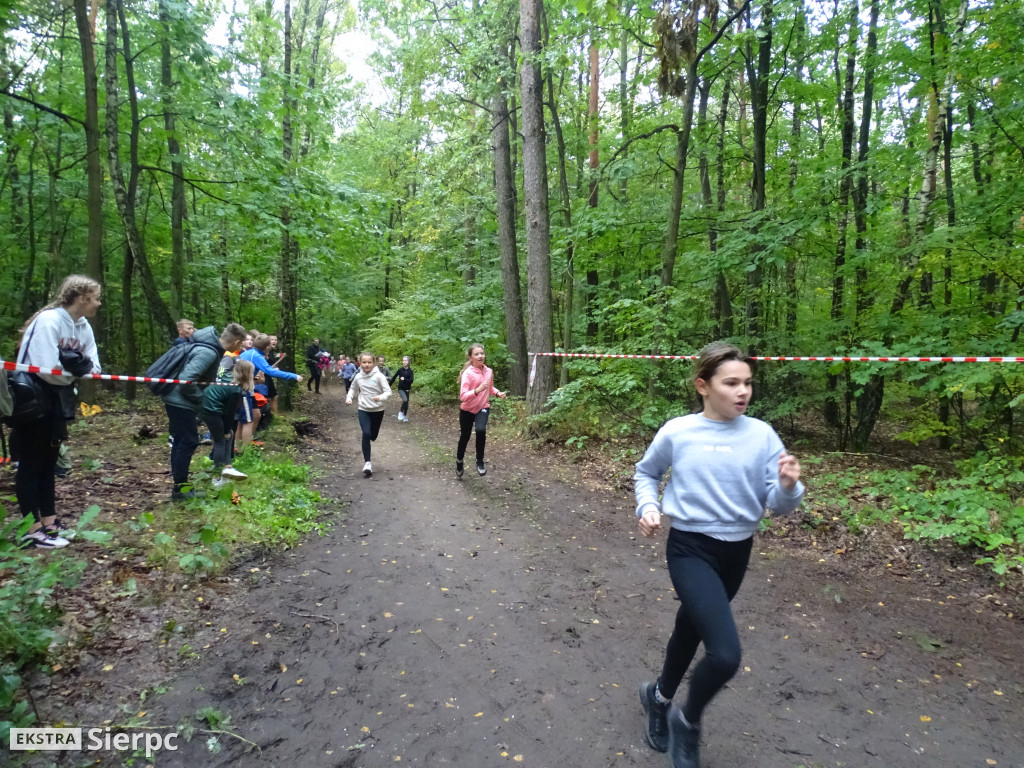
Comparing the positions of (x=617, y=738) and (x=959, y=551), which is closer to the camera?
(x=617, y=738)

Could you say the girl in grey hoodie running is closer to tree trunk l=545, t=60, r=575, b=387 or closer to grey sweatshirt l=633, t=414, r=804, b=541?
tree trunk l=545, t=60, r=575, b=387

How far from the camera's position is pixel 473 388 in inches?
310

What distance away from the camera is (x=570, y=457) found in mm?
9484

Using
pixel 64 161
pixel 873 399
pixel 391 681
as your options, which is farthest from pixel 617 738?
pixel 64 161

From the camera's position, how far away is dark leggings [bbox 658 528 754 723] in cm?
229

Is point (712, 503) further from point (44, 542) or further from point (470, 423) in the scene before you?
point (470, 423)

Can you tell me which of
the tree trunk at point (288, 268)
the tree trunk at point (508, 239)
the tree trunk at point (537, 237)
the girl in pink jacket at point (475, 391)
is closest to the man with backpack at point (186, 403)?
the girl in pink jacket at point (475, 391)

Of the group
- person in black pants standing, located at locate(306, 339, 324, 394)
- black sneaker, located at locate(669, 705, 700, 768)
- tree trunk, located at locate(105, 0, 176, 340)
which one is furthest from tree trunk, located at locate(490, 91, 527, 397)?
black sneaker, located at locate(669, 705, 700, 768)

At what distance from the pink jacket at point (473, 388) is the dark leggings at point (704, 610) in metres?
5.43

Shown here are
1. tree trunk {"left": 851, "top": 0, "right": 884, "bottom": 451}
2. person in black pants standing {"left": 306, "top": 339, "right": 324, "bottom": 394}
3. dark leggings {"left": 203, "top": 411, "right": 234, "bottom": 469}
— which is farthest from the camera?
person in black pants standing {"left": 306, "top": 339, "right": 324, "bottom": 394}

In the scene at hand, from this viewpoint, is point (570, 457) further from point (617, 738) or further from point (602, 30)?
point (602, 30)

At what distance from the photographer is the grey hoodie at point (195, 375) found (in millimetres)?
5449

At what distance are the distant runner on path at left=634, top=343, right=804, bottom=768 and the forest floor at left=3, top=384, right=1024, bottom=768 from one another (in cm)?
67

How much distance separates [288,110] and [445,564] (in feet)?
30.6
